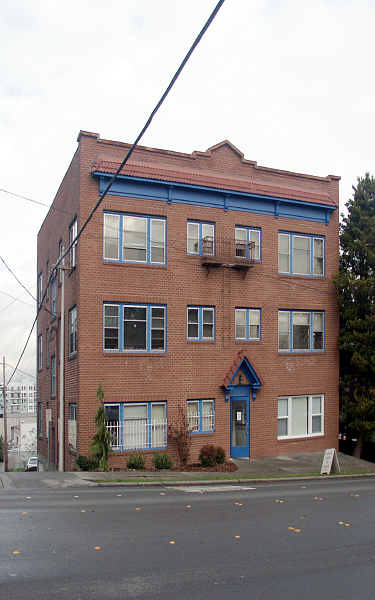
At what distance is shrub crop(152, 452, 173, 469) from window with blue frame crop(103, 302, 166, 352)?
12.8 ft

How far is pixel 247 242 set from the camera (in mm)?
25438


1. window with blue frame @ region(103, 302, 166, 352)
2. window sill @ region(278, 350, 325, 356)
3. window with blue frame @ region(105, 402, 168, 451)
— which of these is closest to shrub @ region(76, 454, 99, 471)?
window with blue frame @ region(105, 402, 168, 451)

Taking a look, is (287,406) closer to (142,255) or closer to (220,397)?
(220,397)

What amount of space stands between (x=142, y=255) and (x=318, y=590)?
1737 centimetres

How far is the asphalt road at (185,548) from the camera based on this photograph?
6914 mm

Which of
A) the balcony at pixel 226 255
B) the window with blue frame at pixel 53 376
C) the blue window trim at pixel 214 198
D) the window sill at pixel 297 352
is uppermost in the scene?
the blue window trim at pixel 214 198

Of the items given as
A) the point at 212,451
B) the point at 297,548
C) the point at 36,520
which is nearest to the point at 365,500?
the point at 297,548

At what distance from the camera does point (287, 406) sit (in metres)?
26.2

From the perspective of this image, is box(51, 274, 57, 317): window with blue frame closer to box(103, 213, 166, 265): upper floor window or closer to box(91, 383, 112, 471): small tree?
box(103, 213, 166, 265): upper floor window

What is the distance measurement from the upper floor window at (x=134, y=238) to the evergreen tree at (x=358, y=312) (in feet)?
27.5

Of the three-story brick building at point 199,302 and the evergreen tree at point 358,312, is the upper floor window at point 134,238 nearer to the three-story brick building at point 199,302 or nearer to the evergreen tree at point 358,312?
the three-story brick building at point 199,302

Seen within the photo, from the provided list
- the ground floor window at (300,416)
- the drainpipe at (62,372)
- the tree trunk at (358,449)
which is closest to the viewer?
the drainpipe at (62,372)

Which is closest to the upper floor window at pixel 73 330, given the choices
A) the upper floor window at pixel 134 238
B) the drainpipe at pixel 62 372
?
the drainpipe at pixel 62 372

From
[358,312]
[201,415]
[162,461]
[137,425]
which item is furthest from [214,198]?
[162,461]
